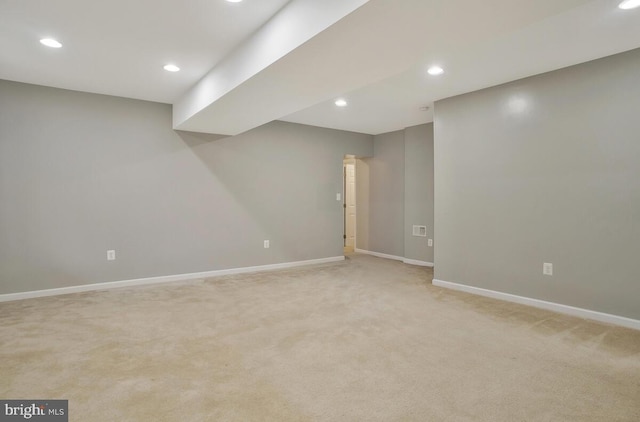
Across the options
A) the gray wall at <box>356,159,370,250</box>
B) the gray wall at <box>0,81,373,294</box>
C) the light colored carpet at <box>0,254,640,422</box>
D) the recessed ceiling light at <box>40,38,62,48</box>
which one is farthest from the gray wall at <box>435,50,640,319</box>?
the recessed ceiling light at <box>40,38,62,48</box>

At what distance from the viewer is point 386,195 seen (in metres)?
6.72

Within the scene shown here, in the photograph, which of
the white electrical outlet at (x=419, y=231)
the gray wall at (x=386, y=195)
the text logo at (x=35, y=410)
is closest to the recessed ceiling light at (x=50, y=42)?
the text logo at (x=35, y=410)

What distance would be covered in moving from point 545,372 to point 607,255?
5.37 ft

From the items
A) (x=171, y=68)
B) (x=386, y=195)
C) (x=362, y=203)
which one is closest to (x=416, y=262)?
(x=386, y=195)

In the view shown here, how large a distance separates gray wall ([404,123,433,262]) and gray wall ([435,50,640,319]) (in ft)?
4.14

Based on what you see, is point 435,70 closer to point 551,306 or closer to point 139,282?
point 551,306

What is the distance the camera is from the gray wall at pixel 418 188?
18.9 feet

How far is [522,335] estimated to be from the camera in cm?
282

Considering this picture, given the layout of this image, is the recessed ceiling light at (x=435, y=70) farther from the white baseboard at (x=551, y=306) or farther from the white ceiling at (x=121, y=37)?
the white baseboard at (x=551, y=306)

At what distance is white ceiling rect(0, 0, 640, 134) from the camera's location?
6.09 ft

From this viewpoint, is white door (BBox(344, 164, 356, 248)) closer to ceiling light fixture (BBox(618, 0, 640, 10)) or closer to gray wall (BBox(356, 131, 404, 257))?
gray wall (BBox(356, 131, 404, 257))

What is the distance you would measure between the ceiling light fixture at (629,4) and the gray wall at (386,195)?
4130 mm

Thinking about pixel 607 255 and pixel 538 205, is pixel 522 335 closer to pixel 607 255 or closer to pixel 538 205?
pixel 607 255

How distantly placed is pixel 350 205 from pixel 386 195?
1.26 m
